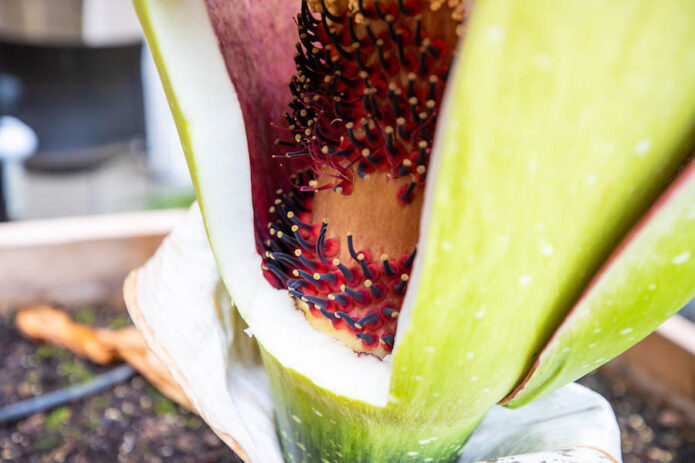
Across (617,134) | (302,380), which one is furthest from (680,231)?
(302,380)

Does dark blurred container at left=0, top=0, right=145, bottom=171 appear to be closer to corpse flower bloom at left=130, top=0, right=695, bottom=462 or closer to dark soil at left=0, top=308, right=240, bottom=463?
dark soil at left=0, top=308, right=240, bottom=463

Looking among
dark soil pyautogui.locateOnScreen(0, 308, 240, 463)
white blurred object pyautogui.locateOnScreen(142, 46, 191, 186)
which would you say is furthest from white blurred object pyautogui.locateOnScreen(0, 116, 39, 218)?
white blurred object pyautogui.locateOnScreen(142, 46, 191, 186)

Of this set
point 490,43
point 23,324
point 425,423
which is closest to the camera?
point 490,43

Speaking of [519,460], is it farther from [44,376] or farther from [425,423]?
[44,376]

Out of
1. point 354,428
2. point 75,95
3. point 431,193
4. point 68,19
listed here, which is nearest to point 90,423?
point 354,428

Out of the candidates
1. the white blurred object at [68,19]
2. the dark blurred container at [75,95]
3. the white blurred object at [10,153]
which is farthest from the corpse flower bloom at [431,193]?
the white blurred object at [68,19]

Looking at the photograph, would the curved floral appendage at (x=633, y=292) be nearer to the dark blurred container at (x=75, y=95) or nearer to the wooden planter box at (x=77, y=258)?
the wooden planter box at (x=77, y=258)
